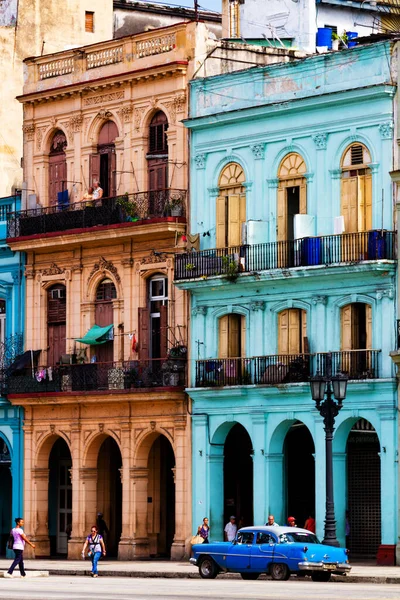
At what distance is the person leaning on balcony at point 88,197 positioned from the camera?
190 feet

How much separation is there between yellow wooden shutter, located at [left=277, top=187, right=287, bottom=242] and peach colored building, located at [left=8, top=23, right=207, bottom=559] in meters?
3.43

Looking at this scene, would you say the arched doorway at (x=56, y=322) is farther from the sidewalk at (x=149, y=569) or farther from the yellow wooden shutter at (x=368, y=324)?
the yellow wooden shutter at (x=368, y=324)

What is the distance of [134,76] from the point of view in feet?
187

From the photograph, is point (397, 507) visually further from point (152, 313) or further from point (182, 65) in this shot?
point (182, 65)

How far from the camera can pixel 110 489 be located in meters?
58.7

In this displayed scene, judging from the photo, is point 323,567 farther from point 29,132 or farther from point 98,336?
point 29,132

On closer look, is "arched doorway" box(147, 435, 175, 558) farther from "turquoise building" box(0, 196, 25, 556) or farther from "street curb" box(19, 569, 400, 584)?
"street curb" box(19, 569, 400, 584)

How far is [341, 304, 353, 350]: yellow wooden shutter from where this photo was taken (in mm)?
50750

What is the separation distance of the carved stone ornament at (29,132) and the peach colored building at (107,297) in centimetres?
3

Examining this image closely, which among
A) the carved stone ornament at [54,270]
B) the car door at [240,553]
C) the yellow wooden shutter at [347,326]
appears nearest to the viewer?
the car door at [240,553]

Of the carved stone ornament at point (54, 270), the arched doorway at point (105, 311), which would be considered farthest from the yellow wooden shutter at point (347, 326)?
the carved stone ornament at point (54, 270)

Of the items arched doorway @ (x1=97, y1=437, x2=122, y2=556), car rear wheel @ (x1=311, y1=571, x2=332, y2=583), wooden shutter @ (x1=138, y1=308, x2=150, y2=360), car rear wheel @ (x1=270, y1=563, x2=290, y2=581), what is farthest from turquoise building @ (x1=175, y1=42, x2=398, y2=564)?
car rear wheel @ (x1=270, y1=563, x2=290, y2=581)

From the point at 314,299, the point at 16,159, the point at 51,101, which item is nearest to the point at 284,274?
the point at 314,299

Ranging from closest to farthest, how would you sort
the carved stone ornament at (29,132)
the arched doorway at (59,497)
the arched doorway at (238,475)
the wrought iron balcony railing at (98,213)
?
the arched doorway at (238,475)
the wrought iron balcony railing at (98,213)
the arched doorway at (59,497)
the carved stone ornament at (29,132)
